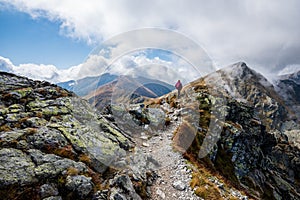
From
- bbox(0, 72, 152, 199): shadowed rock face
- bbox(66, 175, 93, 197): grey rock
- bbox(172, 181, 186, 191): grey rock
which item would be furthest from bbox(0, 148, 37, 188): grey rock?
bbox(172, 181, 186, 191): grey rock

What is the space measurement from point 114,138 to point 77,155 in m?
5.86

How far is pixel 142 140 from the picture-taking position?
27672 millimetres

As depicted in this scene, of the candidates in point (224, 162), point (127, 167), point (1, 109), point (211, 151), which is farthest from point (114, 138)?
point (224, 162)

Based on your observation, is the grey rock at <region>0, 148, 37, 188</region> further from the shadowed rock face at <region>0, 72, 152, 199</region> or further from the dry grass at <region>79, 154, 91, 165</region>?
the dry grass at <region>79, 154, 91, 165</region>

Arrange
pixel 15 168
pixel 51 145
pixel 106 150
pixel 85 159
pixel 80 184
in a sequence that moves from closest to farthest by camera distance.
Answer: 1. pixel 15 168
2. pixel 80 184
3. pixel 51 145
4. pixel 85 159
5. pixel 106 150

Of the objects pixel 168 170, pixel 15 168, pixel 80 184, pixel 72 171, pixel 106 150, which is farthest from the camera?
pixel 168 170

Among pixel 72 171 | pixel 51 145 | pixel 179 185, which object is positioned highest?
pixel 179 185

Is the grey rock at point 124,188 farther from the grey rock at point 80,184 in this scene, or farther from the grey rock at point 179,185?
the grey rock at point 179,185

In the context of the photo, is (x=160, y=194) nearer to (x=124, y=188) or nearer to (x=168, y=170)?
(x=124, y=188)

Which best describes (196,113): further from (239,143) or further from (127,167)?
(127,167)

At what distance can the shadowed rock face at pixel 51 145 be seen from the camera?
13.2 m

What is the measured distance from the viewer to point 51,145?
54.9 feet

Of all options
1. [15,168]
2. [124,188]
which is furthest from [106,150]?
[15,168]

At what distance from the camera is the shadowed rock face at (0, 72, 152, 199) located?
13.2m
